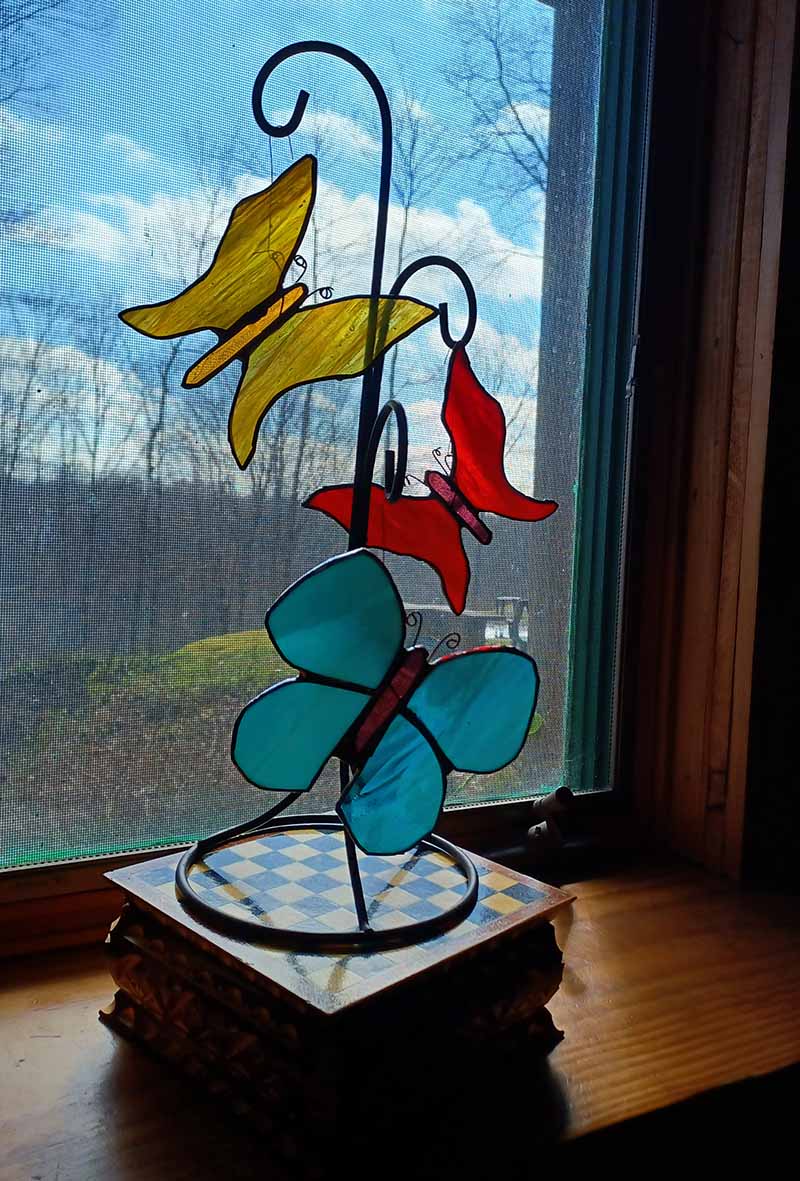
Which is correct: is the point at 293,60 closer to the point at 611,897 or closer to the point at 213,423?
the point at 213,423

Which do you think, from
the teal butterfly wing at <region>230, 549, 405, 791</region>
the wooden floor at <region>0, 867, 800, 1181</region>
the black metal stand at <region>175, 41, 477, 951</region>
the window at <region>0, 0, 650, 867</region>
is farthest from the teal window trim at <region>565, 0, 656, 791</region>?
the teal butterfly wing at <region>230, 549, 405, 791</region>

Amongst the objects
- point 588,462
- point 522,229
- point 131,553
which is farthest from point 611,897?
point 522,229

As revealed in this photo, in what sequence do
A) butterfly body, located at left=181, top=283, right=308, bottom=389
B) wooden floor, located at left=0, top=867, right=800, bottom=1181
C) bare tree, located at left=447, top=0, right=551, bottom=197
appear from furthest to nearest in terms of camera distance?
bare tree, located at left=447, top=0, right=551, bottom=197
butterfly body, located at left=181, top=283, right=308, bottom=389
wooden floor, located at left=0, top=867, right=800, bottom=1181

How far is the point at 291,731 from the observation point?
0.62 m

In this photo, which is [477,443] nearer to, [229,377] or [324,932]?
[229,377]

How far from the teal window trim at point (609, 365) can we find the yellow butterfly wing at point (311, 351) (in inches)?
16.9

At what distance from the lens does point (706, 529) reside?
39.8 inches

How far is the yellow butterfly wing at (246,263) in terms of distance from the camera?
630 millimetres

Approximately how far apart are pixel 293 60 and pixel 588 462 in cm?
50

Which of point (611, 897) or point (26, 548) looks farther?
point (611, 897)

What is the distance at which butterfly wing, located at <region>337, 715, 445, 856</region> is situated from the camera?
63 centimetres

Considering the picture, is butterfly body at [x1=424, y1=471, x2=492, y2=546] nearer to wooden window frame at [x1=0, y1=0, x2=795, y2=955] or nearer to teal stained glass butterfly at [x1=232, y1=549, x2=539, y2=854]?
teal stained glass butterfly at [x1=232, y1=549, x2=539, y2=854]

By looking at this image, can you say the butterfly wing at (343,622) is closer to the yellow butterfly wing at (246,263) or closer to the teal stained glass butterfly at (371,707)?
the teal stained glass butterfly at (371,707)

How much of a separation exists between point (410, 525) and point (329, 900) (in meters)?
0.28
